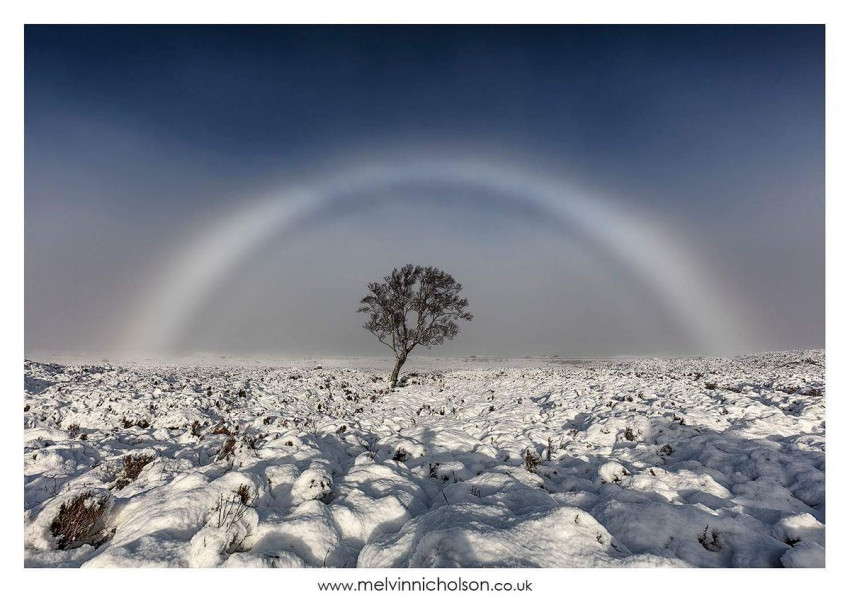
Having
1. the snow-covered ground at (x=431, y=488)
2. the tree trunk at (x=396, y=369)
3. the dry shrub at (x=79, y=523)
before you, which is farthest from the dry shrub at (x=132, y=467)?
the tree trunk at (x=396, y=369)

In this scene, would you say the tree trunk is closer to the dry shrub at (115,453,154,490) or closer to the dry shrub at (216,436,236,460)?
the dry shrub at (216,436,236,460)

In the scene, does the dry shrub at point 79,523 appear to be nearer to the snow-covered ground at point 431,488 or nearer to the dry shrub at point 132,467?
the snow-covered ground at point 431,488

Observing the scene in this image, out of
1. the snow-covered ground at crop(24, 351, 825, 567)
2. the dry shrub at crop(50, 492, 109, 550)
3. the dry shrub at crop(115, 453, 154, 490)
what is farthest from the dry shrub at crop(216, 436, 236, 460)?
the dry shrub at crop(50, 492, 109, 550)

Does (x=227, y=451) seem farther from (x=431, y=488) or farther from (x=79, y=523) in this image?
(x=431, y=488)

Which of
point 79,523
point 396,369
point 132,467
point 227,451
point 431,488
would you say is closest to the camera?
point 79,523

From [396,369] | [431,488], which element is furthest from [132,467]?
[396,369]

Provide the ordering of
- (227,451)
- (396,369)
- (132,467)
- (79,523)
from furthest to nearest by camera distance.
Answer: (396,369) → (227,451) → (132,467) → (79,523)
